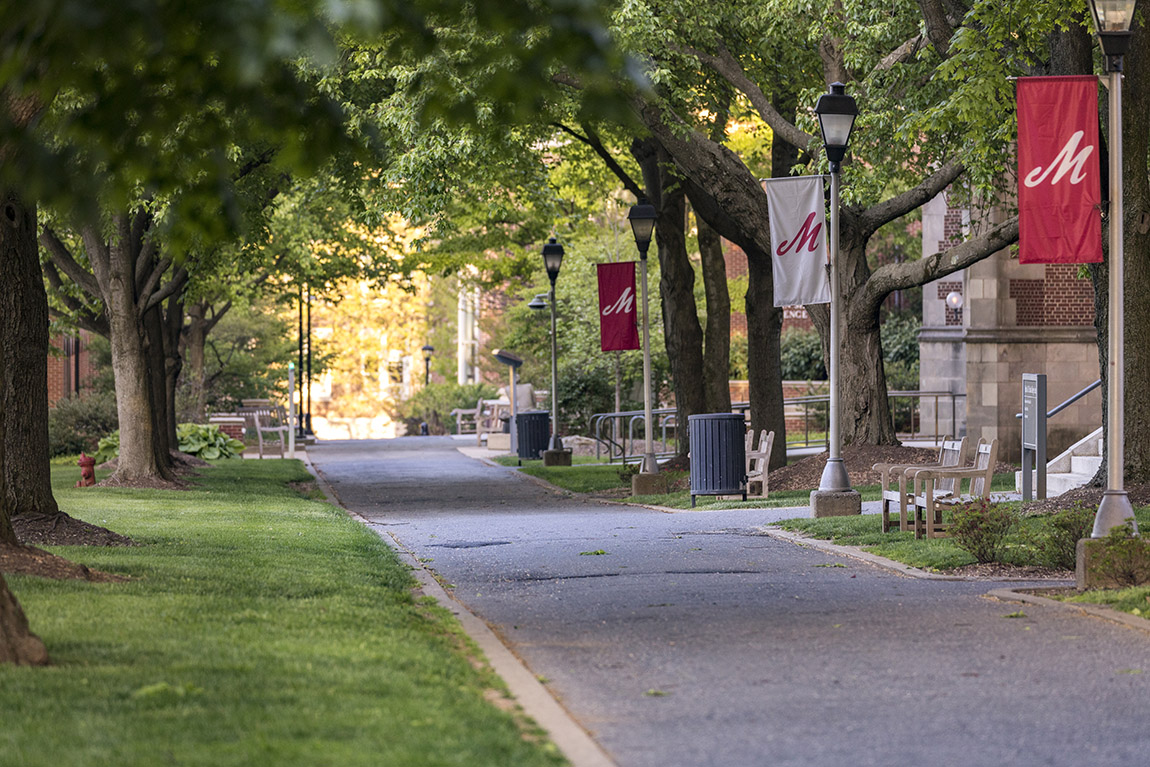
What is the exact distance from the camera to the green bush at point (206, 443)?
34625 mm

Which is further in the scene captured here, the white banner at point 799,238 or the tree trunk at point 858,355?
the tree trunk at point 858,355

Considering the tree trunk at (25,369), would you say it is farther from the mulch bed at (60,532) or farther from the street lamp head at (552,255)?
the street lamp head at (552,255)

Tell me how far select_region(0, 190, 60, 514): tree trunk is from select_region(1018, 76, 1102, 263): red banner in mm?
9506

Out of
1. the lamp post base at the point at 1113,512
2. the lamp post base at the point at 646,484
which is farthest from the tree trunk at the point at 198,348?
the lamp post base at the point at 1113,512

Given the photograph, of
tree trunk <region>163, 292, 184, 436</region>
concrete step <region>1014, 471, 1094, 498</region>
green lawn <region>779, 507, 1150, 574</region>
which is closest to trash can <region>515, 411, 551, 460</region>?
tree trunk <region>163, 292, 184, 436</region>

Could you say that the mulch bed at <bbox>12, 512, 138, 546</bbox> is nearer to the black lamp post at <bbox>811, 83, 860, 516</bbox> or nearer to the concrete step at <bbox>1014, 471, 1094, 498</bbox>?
the black lamp post at <bbox>811, 83, 860, 516</bbox>

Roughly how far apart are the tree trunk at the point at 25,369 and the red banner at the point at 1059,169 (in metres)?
9.51

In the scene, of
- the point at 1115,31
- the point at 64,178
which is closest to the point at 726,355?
the point at 1115,31

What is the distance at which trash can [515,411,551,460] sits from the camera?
3381cm

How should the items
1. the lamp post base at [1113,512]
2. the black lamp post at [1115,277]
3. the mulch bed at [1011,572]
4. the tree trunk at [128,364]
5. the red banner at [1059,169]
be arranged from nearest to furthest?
the black lamp post at [1115,277]
the lamp post base at [1113,512]
the mulch bed at [1011,572]
the red banner at [1059,169]
the tree trunk at [128,364]

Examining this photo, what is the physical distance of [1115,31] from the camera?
11258mm

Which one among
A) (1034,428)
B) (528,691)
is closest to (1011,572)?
(1034,428)

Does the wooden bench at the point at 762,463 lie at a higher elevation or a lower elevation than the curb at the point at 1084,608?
higher

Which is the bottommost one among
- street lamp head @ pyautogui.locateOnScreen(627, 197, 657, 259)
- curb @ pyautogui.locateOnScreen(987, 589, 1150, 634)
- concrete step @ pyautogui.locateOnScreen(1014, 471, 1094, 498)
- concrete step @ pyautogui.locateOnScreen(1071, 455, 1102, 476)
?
curb @ pyautogui.locateOnScreen(987, 589, 1150, 634)
